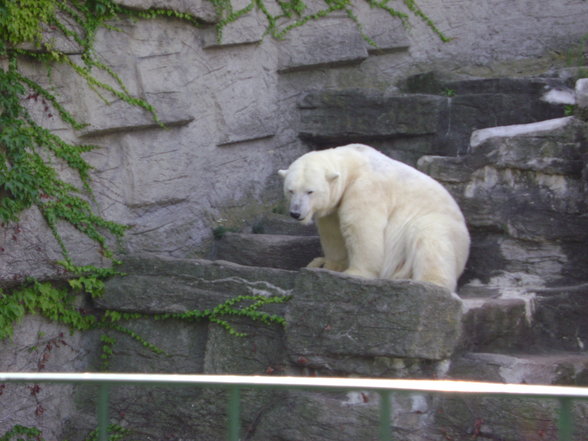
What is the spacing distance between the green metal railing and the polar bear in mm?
3692

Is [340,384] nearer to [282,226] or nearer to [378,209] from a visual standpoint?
[378,209]

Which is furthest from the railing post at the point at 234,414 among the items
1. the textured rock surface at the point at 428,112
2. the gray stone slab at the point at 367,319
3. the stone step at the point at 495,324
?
the textured rock surface at the point at 428,112

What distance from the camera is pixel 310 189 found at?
621cm

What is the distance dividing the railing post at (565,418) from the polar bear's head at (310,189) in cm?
402

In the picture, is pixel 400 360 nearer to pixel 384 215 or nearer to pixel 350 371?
pixel 350 371

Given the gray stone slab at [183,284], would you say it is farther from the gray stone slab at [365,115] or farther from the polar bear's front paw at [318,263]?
the gray stone slab at [365,115]

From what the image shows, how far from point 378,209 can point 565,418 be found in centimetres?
413

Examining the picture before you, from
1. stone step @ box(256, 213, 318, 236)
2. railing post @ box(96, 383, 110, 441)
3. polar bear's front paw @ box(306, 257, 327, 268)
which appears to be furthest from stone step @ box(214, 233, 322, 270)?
railing post @ box(96, 383, 110, 441)

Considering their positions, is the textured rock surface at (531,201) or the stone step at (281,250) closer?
the textured rock surface at (531,201)

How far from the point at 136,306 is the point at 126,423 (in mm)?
1924

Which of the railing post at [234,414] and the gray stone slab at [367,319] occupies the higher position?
the railing post at [234,414]

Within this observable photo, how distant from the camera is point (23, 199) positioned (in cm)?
643

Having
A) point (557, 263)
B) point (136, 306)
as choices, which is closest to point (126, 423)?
point (136, 306)

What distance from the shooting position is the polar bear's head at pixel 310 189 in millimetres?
6219
